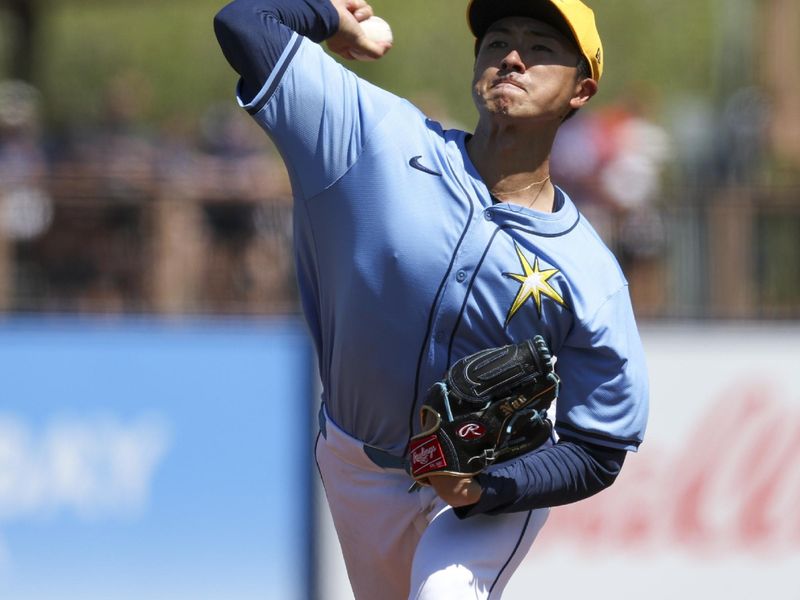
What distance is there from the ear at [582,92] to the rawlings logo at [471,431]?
0.97 metres

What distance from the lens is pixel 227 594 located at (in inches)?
341

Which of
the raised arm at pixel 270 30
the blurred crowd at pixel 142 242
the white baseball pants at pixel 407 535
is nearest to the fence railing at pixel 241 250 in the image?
the blurred crowd at pixel 142 242

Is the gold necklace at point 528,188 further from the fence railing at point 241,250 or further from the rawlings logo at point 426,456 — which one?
the fence railing at point 241,250

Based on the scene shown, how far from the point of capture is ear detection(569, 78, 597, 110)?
4.05 metres

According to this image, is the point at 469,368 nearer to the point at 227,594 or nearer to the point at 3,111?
the point at 227,594

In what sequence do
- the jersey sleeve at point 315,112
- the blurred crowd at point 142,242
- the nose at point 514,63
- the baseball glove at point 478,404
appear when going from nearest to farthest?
the baseball glove at point 478,404
the jersey sleeve at point 315,112
the nose at point 514,63
the blurred crowd at point 142,242

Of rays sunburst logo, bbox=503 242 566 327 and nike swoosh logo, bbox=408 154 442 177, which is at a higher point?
nike swoosh logo, bbox=408 154 442 177

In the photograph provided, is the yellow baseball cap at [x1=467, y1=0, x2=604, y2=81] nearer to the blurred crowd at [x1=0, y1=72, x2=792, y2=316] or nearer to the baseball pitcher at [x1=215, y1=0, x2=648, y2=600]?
the baseball pitcher at [x1=215, y1=0, x2=648, y2=600]

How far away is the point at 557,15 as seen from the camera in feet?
12.8

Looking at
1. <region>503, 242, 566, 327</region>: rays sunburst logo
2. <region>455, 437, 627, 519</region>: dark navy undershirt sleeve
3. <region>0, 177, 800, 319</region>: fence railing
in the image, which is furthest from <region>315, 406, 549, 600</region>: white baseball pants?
<region>0, 177, 800, 319</region>: fence railing

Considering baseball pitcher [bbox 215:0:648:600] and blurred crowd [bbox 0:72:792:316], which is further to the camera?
blurred crowd [bbox 0:72:792:316]

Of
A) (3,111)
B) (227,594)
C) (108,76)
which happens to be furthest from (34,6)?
(227,594)

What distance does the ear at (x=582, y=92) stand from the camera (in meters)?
4.05

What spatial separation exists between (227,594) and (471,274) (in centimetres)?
524
